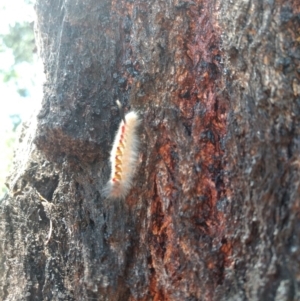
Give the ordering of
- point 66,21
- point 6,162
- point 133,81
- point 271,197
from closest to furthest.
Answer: point 271,197, point 133,81, point 66,21, point 6,162

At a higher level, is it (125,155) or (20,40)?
(20,40)

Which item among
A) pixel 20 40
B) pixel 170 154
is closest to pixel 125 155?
pixel 170 154

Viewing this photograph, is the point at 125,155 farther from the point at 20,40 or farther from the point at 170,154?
the point at 20,40

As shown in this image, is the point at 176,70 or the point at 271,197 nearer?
the point at 271,197

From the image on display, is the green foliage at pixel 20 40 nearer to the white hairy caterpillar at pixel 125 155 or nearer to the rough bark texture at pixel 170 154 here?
the rough bark texture at pixel 170 154

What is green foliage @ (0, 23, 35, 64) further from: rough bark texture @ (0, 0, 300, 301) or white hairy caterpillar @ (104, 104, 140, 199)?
white hairy caterpillar @ (104, 104, 140, 199)

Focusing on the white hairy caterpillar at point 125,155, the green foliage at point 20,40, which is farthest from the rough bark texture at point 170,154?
the green foliage at point 20,40

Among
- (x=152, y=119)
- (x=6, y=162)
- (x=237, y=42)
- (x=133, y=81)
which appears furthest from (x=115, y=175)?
(x=6, y=162)

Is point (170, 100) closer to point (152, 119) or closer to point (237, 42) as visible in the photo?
point (152, 119)

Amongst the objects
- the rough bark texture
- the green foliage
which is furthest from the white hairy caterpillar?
the green foliage
